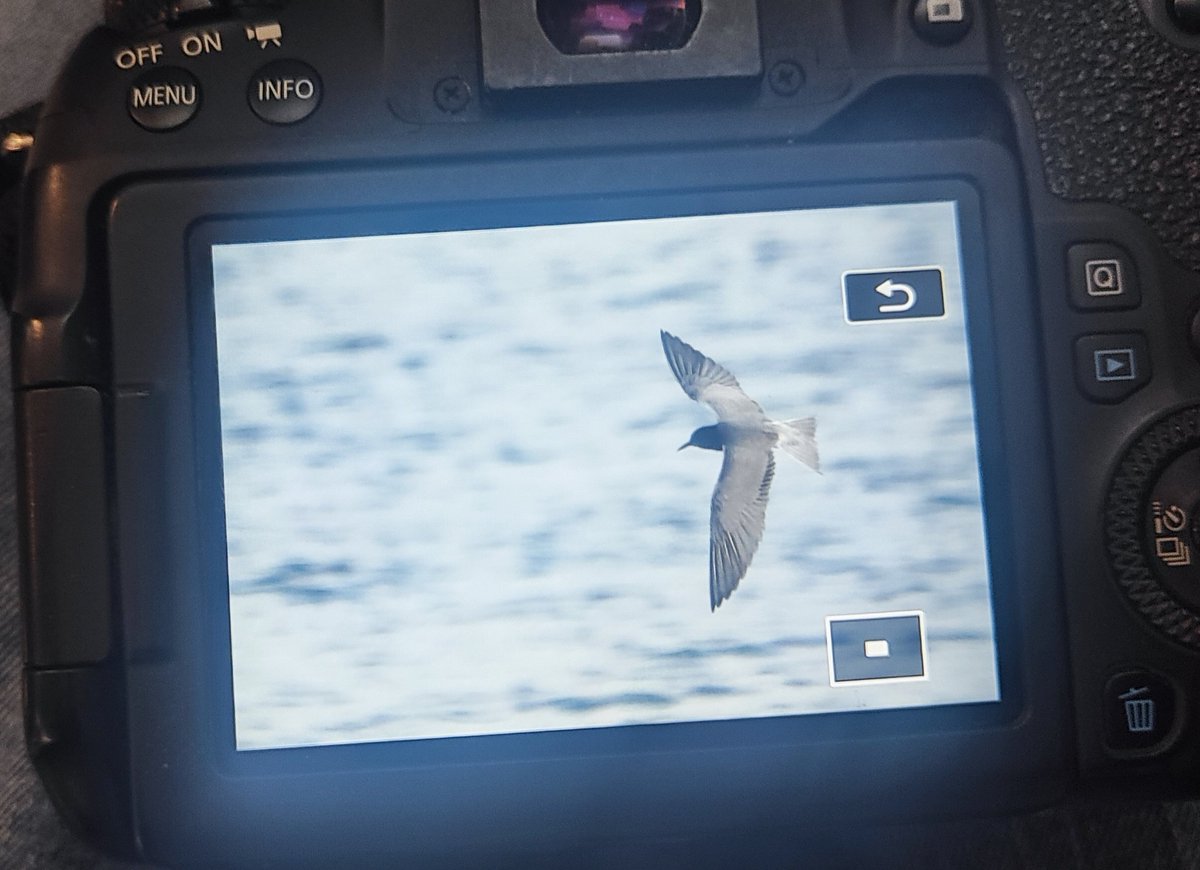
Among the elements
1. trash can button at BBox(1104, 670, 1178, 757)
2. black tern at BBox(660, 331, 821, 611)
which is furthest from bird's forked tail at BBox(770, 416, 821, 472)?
trash can button at BBox(1104, 670, 1178, 757)

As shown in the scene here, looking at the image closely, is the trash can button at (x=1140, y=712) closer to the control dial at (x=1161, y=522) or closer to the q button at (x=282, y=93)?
the control dial at (x=1161, y=522)

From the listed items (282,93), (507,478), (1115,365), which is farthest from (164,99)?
(1115,365)

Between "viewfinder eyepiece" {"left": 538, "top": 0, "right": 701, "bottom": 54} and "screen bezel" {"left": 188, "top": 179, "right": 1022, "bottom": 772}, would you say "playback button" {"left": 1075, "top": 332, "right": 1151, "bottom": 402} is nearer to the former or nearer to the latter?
"screen bezel" {"left": 188, "top": 179, "right": 1022, "bottom": 772}

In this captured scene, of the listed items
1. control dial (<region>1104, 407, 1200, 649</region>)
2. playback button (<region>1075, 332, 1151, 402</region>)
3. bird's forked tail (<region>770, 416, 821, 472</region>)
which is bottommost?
control dial (<region>1104, 407, 1200, 649</region>)

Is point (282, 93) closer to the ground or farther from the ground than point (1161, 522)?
farther from the ground

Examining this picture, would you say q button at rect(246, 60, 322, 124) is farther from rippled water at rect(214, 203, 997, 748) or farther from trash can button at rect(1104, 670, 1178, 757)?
trash can button at rect(1104, 670, 1178, 757)

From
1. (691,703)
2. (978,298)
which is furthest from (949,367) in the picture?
(691,703)

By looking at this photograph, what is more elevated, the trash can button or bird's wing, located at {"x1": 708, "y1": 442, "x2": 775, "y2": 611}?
bird's wing, located at {"x1": 708, "y1": 442, "x2": 775, "y2": 611}

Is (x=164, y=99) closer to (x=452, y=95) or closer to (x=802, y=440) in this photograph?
(x=452, y=95)
